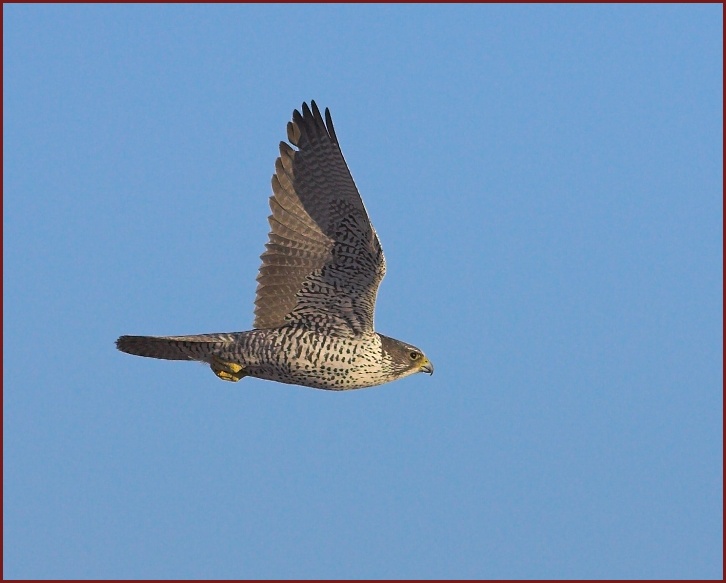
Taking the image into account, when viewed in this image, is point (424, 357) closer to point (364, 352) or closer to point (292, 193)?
point (364, 352)

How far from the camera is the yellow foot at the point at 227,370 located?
10023 millimetres

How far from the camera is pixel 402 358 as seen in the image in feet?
33.4

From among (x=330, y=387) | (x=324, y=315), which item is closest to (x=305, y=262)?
(x=324, y=315)

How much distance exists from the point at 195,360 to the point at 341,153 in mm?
2274

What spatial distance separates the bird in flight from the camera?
9891 mm

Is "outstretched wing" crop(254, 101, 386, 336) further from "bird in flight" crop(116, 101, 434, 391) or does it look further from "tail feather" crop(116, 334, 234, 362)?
"tail feather" crop(116, 334, 234, 362)

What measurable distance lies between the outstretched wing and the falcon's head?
28cm

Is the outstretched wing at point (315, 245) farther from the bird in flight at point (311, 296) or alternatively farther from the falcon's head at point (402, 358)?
the falcon's head at point (402, 358)

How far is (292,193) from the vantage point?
1018 centimetres

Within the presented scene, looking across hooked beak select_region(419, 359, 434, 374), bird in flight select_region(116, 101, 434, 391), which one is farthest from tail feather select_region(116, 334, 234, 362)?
hooked beak select_region(419, 359, 434, 374)

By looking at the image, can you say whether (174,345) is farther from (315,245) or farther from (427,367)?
(427,367)

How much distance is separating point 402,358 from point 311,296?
991 mm

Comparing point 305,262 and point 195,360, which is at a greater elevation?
point 305,262

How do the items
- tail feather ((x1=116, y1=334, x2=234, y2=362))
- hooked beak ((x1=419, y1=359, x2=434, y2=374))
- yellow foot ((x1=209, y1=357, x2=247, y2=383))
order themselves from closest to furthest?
tail feather ((x1=116, y1=334, x2=234, y2=362)) < yellow foot ((x1=209, y1=357, x2=247, y2=383)) < hooked beak ((x1=419, y1=359, x2=434, y2=374))
